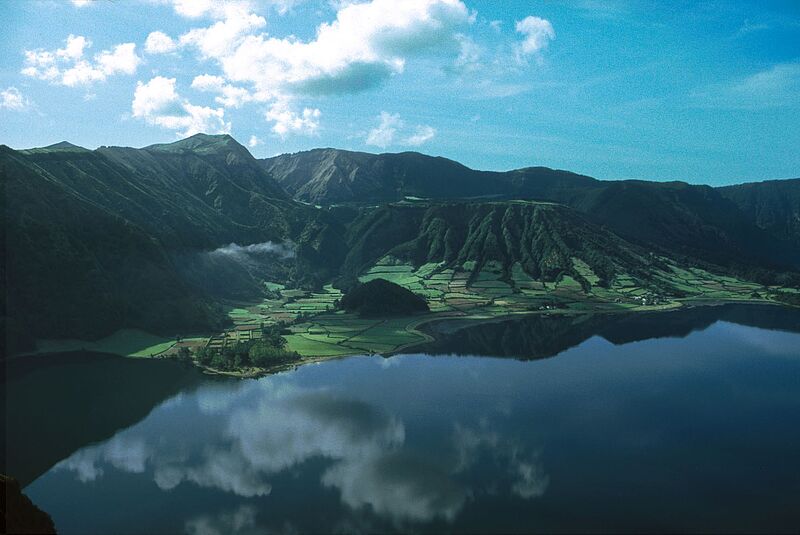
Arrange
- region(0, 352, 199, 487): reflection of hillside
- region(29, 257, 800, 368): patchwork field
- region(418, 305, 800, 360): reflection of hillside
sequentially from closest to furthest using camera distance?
1. region(0, 352, 199, 487): reflection of hillside
2. region(29, 257, 800, 368): patchwork field
3. region(418, 305, 800, 360): reflection of hillside

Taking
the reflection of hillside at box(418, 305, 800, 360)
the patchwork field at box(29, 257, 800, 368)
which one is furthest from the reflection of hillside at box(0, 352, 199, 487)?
the reflection of hillside at box(418, 305, 800, 360)

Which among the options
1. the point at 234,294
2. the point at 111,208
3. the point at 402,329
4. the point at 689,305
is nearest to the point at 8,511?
the point at 402,329

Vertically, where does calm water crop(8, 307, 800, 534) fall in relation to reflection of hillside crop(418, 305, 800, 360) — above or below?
below

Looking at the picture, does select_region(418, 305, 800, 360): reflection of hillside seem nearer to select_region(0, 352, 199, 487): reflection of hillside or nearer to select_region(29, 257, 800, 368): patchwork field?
select_region(29, 257, 800, 368): patchwork field

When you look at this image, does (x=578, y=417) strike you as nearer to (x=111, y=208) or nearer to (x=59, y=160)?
(x=111, y=208)

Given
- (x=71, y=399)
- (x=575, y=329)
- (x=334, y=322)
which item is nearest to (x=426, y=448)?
(x=71, y=399)

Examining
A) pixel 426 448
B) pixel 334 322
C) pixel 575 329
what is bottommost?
pixel 426 448

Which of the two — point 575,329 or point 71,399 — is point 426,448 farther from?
point 575,329
